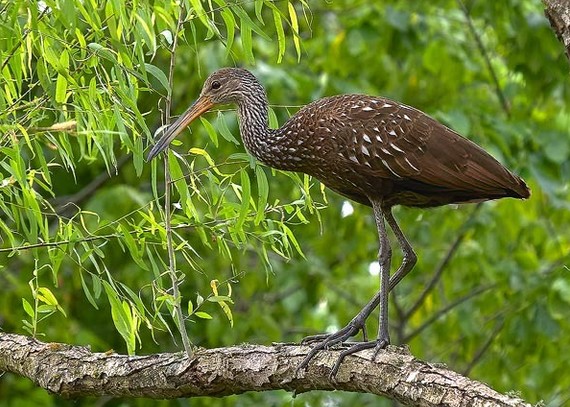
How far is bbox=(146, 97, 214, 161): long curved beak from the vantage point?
427 centimetres

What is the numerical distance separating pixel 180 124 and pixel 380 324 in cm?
109

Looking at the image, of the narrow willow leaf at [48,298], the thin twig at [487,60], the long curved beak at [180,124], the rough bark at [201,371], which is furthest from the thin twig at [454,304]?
the narrow willow leaf at [48,298]

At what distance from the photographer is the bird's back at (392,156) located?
452 centimetres

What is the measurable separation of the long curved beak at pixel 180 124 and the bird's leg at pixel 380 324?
31.0 inches

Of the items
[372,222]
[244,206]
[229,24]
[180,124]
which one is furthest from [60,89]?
[372,222]

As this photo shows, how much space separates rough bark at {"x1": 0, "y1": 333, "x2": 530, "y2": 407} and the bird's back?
887mm

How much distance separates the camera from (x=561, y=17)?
335 cm

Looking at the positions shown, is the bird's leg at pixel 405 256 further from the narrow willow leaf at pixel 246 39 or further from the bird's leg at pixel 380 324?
the narrow willow leaf at pixel 246 39

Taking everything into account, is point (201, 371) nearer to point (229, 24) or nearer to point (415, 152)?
point (229, 24)

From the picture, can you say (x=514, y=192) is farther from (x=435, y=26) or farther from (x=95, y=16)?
(x=435, y=26)

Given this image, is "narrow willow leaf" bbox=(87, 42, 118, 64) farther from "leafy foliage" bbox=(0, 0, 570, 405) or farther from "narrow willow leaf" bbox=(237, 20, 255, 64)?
"leafy foliage" bbox=(0, 0, 570, 405)

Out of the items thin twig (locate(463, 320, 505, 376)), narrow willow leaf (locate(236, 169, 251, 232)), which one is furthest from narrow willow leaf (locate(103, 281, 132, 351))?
thin twig (locate(463, 320, 505, 376))

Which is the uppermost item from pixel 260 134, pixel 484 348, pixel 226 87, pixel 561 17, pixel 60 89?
pixel 561 17

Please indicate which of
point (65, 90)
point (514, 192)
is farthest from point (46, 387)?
point (514, 192)
